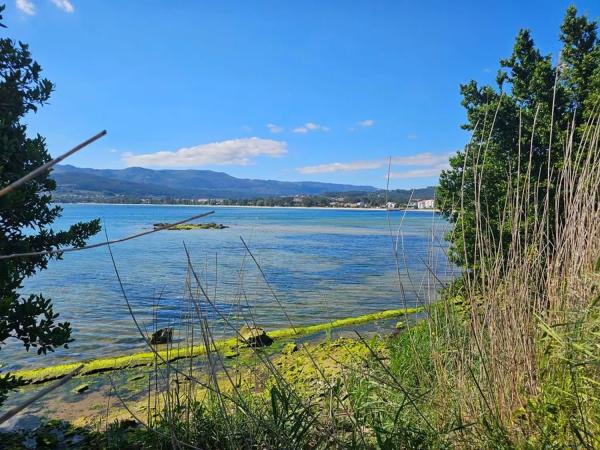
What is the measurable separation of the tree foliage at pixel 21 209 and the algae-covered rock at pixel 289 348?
6.85 metres

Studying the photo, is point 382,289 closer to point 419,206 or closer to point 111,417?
point 111,417

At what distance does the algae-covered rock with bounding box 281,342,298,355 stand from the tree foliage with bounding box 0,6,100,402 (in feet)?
22.5

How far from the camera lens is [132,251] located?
42000 mm

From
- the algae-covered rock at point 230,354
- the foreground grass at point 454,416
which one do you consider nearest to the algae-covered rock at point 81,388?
the algae-covered rock at point 230,354

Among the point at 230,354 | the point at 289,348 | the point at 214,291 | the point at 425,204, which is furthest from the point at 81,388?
the point at 425,204

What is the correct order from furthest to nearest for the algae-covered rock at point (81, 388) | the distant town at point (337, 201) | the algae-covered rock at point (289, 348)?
the algae-covered rock at point (289, 348), the algae-covered rock at point (81, 388), the distant town at point (337, 201)

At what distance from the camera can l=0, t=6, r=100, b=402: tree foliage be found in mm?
4309

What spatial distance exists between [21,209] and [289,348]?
25.2 ft

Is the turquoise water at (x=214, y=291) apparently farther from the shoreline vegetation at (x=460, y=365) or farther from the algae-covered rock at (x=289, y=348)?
the algae-covered rock at (x=289, y=348)

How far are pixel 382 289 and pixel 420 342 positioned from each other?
588 inches

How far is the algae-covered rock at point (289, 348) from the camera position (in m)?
10.9

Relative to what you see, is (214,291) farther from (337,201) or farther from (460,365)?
(337,201)

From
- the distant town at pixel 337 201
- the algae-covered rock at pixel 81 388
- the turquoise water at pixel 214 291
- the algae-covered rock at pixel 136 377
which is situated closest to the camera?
the distant town at pixel 337 201

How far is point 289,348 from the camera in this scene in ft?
36.3
